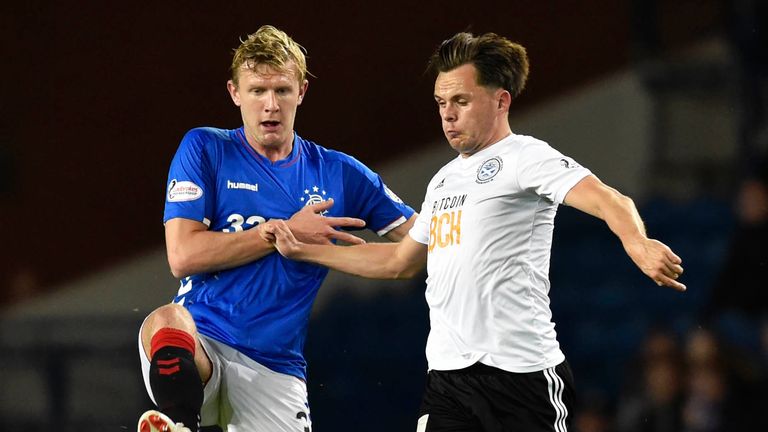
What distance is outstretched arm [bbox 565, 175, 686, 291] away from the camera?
9.15 ft

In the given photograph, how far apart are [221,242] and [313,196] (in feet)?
1.49

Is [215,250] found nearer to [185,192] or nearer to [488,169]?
[185,192]

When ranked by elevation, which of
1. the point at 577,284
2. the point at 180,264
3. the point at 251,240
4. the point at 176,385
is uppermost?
the point at 251,240

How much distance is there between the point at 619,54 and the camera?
10562mm

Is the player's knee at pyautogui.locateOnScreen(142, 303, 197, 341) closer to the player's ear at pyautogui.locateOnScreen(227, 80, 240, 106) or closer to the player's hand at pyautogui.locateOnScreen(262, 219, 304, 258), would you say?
the player's hand at pyautogui.locateOnScreen(262, 219, 304, 258)

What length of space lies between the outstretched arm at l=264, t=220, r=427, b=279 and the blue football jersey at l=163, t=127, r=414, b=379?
16cm

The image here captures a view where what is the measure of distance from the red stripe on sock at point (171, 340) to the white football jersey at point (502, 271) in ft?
2.88

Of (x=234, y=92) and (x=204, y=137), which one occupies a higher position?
(x=234, y=92)

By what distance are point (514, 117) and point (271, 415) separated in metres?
6.82

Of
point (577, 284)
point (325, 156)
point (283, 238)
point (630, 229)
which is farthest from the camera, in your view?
point (577, 284)

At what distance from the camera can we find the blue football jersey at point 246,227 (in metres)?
4.04

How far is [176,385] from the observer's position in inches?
141

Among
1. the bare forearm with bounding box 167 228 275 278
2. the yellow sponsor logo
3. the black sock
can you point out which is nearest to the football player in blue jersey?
the bare forearm with bounding box 167 228 275 278

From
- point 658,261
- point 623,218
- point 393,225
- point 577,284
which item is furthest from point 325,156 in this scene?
point 577,284
